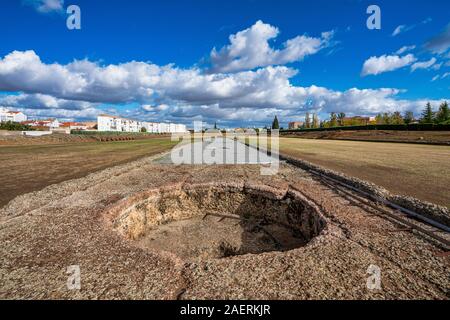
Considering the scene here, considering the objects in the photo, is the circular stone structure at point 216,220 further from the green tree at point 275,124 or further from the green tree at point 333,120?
the green tree at point 275,124

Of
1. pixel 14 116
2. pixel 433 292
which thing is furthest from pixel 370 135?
pixel 14 116

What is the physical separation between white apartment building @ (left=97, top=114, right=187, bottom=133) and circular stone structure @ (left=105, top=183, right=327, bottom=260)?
123002 mm

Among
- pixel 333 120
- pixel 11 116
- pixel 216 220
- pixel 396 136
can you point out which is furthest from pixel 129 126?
pixel 216 220

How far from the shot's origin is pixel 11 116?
123 meters

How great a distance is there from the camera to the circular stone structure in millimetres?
6660

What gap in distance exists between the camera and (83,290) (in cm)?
294

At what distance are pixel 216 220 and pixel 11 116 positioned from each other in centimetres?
16278

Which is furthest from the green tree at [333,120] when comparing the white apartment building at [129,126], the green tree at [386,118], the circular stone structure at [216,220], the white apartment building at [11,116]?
the white apartment building at [11,116]

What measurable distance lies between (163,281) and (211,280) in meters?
0.64

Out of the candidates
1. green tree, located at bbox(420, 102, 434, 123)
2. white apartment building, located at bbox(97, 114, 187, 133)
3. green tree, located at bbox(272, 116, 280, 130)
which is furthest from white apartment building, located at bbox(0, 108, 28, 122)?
green tree, located at bbox(420, 102, 434, 123)

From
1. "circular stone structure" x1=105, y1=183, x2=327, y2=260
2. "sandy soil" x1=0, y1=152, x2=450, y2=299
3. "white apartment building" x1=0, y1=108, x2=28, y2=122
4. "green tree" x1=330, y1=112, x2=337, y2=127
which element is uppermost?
"white apartment building" x1=0, y1=108, x2=28, y2=122

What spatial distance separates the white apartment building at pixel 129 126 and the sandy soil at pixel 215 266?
126402 mm

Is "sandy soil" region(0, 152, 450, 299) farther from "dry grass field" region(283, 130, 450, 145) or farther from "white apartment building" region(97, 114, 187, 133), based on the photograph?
"white apartment building" region(97, 114, 187, 133)
